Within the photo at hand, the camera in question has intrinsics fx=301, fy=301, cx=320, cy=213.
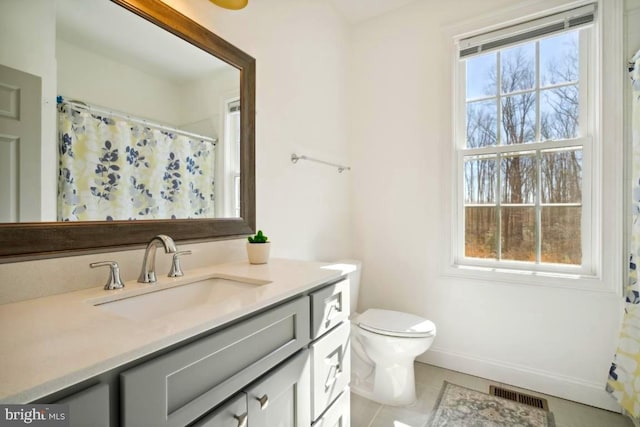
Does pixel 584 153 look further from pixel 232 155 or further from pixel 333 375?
pixel 232 155

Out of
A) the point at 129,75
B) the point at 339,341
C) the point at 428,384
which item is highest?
the point at 129,75

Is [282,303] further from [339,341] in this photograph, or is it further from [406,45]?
[406,45]

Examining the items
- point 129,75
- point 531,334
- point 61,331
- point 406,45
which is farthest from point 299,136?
point 531,334

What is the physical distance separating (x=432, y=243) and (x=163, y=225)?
1734 mm

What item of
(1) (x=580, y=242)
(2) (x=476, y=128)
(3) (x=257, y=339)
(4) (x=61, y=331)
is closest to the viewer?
(4) (x=61, y=331)

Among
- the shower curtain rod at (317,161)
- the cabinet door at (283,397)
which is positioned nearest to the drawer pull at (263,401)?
the cabinet door at (283,397)

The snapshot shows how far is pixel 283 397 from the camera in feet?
2.93

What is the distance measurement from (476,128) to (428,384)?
1744 mm

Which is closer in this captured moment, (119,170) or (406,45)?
(119,170)

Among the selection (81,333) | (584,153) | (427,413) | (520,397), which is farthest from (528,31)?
(81,333)

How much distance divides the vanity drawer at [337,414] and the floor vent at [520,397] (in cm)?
108

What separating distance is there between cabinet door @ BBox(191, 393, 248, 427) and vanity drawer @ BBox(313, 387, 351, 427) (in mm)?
430

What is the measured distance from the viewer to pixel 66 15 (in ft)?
2.97

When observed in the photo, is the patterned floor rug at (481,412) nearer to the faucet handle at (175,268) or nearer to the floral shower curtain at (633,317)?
the floral shower curtain at (633,317)
